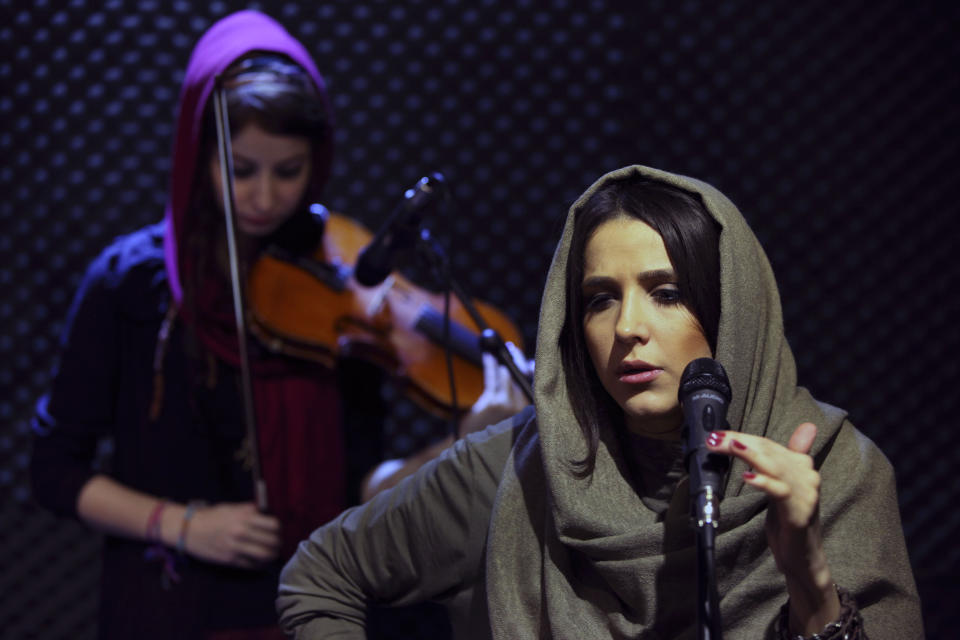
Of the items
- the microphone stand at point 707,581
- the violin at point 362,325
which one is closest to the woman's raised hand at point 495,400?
the violin at point 362,325

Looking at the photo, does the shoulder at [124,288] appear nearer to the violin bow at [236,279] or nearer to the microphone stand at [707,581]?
the violin bow at [236,279]

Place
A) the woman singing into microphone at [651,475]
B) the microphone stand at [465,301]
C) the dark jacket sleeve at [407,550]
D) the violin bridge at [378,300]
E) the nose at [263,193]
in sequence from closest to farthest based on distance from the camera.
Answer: the woman singing into microphone at [651,475]
the dark jacket sleeve at [407,550]
the microphone stand at [465,301]
the nose at [263,193]
the violin bridge at [378,300]

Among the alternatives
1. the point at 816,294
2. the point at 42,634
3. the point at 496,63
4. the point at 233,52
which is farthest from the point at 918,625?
the point at 42,634

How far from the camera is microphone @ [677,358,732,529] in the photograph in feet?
3.50

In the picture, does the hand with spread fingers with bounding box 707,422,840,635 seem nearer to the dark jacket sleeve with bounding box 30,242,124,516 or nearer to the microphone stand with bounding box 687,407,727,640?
the microphone stand with bounding box 687,407,727,640

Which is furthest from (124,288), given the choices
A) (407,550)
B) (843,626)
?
(843,626)

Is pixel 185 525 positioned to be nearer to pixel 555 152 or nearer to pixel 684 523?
pixel 684 523

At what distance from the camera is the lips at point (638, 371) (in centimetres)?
137

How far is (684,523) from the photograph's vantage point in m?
1.37

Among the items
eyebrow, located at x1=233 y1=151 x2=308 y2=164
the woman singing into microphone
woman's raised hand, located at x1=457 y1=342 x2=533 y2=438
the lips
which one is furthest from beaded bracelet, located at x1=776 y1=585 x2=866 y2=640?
eyebrow, located at x1=233 y1=151 x2=308 y2=164

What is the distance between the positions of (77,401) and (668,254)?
126 centimetres

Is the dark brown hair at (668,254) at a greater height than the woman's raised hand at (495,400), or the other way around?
the dark brown hair at (668,254)

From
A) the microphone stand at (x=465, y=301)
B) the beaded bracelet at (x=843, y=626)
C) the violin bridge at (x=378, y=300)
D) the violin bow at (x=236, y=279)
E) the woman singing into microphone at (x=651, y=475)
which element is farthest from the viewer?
the violin bridge at (x=378, y=300)

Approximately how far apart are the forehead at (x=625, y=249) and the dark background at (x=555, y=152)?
1.33m
